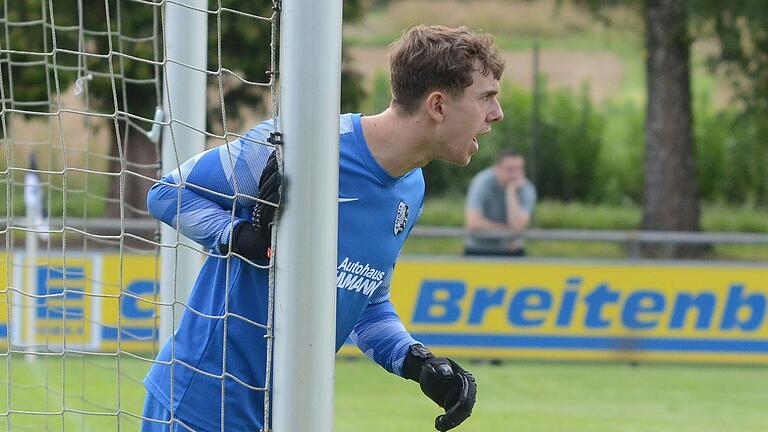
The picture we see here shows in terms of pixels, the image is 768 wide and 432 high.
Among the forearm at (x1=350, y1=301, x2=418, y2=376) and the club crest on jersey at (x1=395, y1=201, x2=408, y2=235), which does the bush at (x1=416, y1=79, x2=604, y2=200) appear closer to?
the forearm at (x1=350, y1=301, x2=418, y2=376)

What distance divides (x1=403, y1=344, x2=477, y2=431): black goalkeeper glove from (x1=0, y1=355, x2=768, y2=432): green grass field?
339cm

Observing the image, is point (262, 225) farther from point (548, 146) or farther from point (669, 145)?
point (548, 146)

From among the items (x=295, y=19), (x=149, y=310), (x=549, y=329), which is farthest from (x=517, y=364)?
(x=295, y=19)

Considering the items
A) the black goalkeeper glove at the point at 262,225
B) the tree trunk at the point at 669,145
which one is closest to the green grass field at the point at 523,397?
the black goalkeeper glove at the point at 262,225

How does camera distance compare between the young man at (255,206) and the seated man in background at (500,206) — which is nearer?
the young man at (255,206)

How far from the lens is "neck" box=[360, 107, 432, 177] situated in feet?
11.0

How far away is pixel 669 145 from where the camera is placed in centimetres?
1778

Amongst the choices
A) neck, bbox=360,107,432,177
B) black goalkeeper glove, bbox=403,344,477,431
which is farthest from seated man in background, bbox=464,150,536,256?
neck, bbox=360,107,432,177

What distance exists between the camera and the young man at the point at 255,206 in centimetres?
328

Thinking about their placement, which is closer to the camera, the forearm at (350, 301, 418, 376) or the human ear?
the human ear

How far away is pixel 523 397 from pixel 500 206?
2696mm

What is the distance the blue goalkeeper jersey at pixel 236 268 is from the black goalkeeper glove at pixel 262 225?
45 mm

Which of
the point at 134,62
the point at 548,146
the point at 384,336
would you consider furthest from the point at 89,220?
the point at 548,146

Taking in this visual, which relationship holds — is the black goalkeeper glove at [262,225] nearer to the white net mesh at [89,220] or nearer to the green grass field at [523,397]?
the white net mesh at [89,220]
